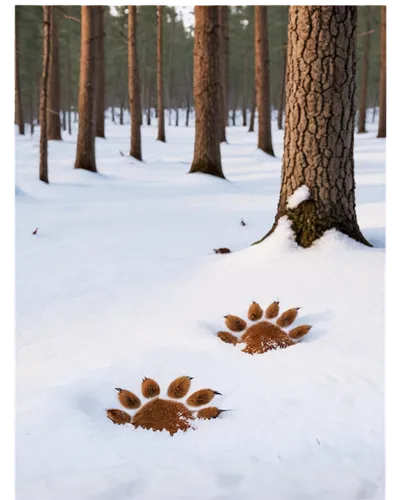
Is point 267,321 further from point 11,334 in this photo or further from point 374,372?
point 11,334

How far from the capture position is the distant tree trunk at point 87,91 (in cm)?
1114

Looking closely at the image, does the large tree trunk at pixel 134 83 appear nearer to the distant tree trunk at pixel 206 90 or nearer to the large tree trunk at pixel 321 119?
the distant tree trunk at pixel 206 90

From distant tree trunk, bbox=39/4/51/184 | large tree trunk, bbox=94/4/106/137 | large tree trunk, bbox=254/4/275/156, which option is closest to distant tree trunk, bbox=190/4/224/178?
distant tree trunk, bbox=39/4/51/184

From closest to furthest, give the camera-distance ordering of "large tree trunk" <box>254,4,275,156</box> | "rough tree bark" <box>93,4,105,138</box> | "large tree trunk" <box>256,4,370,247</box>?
"large tree trunk" <box>256,4,370,247</box>
"large tree trunk" <box>254,4,275,156</box>
"rough tree bark" <box>93,4,105,138</box>

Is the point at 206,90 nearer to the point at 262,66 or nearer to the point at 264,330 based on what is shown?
the point at 262,66

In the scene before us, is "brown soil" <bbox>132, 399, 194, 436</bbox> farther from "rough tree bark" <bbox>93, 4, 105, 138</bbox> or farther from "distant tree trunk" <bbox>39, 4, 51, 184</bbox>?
"rough tree bark" <bbox>93, 4, 105, 138</bbox>

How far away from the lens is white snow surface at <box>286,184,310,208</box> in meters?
4.54

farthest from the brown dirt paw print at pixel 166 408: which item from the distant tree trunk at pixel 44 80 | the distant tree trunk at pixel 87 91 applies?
the distant tree trunk at pixel 87 91

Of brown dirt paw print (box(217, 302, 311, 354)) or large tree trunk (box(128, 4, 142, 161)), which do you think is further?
large tree trunk (box(128, 4, 142, 161))

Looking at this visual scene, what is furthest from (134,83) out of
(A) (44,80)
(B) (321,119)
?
(B) (321,119)

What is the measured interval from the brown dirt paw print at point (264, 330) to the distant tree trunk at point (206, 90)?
786 centimetres

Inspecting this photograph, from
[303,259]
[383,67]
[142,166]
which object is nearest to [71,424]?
[303,259]

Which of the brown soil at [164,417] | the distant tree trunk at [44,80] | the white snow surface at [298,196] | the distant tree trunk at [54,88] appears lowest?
the brown soil at [164,417]

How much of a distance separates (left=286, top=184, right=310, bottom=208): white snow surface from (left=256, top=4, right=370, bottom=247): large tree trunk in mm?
26
